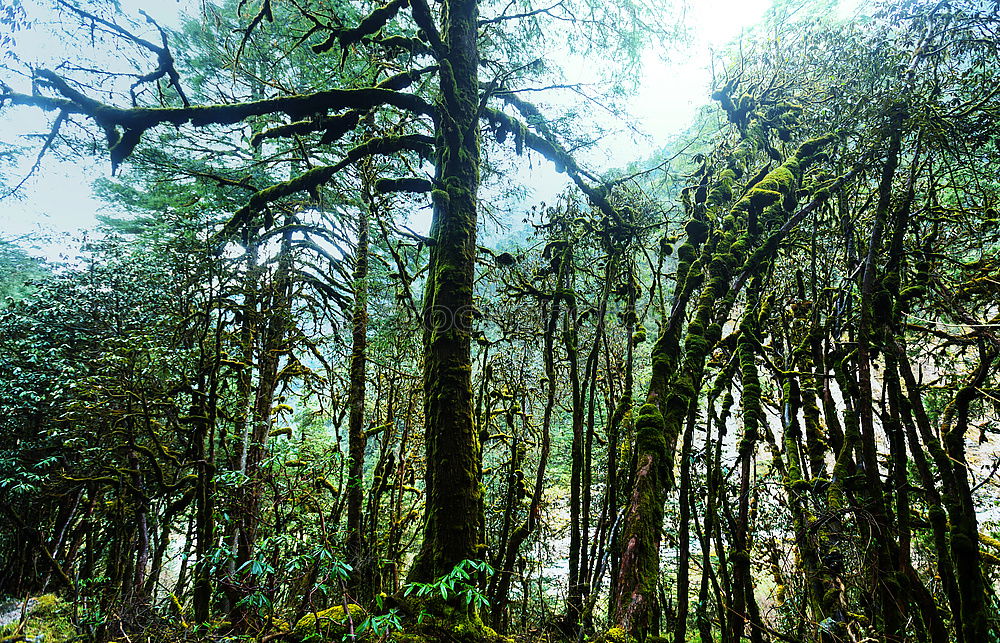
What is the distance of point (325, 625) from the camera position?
282 centimetres

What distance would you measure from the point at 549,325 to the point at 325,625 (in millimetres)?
3107

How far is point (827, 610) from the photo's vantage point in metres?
2.70

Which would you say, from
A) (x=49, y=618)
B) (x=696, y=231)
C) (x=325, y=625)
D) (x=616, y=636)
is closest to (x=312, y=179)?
(x=696, y=231)

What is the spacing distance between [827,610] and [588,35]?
637 cm

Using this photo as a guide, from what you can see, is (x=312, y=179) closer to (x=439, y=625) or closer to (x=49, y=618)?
(x=439, y=625)

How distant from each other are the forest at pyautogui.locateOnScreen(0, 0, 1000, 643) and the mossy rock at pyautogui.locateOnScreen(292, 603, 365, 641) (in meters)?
0.02

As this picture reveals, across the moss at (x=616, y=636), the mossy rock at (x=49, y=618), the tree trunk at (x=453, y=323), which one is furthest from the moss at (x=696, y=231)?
the mossy rock at (x=49, y=618)

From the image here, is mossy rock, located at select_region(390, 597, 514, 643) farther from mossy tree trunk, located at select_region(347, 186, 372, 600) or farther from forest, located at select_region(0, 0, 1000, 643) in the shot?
mossy tree trunk, located at select_region(347, 186, 372, 600)

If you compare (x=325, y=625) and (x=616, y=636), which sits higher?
(x=616, y=636)

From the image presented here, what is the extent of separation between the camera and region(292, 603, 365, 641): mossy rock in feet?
8.96

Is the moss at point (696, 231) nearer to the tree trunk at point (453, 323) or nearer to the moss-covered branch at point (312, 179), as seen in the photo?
the tree trunk at point (453, 323)

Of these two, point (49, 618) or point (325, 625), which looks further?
point (49, 618)

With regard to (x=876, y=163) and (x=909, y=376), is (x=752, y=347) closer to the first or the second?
(x=909, y=376)

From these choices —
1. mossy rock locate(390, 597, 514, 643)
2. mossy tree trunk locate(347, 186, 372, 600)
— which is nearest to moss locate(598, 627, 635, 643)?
mossy rock locate(390, 597, 514, 643)
